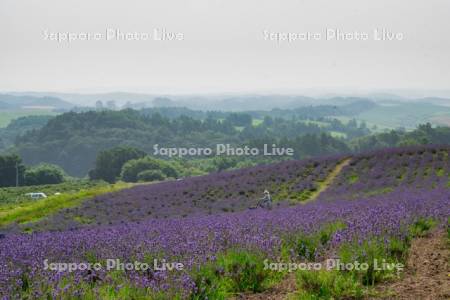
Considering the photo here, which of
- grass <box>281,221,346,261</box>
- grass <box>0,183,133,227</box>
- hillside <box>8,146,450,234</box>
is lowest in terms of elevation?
grass <box>0,183,133,227</box>

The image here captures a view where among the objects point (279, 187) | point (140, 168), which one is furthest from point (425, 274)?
point (140, 168)

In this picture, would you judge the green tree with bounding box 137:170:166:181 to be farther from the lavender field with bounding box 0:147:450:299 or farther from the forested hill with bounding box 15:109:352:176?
the lavender field with bounding box 0:147:450:299

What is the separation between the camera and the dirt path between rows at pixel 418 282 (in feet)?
14.6

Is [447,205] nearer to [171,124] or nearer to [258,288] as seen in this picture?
[258,288]

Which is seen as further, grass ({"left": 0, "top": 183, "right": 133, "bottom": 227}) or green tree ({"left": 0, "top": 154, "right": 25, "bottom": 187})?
green tree ({"left": 0, "top": 154, "right": 25, "bottom": 187})

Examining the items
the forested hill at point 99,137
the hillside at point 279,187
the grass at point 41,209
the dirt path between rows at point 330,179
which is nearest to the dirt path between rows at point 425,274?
the hillside at point 279,187

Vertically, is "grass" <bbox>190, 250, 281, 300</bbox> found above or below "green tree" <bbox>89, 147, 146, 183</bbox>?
above

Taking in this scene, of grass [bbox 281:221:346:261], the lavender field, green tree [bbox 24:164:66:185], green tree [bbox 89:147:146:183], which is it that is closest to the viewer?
the lavender field

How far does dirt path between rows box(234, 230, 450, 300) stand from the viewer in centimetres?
445

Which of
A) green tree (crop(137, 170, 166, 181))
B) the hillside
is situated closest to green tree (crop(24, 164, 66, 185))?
green tree (crop(137, 170, 166, 181))

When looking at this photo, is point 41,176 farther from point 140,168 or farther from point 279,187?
point 279,187

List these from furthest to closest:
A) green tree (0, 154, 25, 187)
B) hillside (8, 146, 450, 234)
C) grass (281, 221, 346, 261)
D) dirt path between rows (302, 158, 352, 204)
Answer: green tree (0, 154, 25, 187) < dirt path between rows (302, 158, 352, 204) < hillside (8, 146, 450, 234) < grass (281, 221, 346, 261)

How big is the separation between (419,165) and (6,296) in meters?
24.9

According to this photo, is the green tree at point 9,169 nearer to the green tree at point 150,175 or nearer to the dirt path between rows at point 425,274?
the green tree at point 150,175
